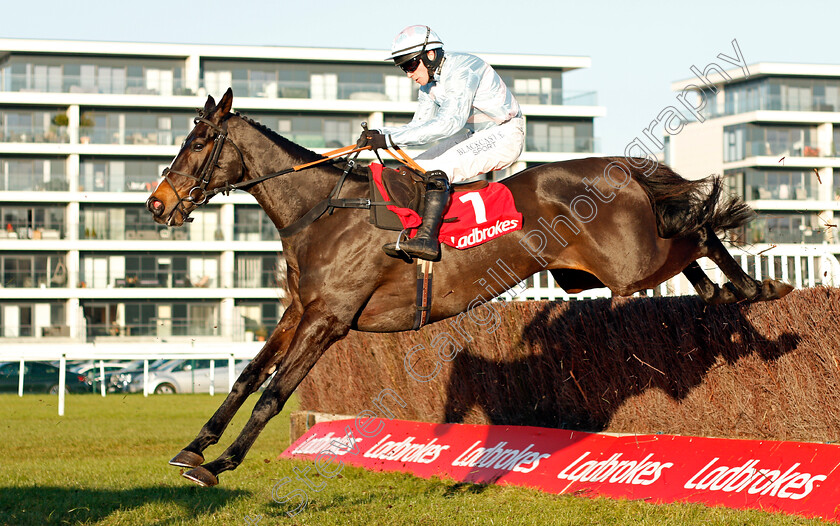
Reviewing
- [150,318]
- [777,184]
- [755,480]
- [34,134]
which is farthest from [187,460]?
[777,184]

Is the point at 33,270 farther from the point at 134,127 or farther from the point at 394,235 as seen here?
the point at 394,235

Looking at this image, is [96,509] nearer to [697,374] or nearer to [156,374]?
[697,374]

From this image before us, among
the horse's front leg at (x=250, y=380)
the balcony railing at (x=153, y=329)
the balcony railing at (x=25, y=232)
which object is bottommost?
the balcony railing at (x=153, y=329)

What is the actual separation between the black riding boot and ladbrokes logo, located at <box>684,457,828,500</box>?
2632mm

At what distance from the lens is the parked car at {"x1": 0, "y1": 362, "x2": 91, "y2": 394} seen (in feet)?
90.1

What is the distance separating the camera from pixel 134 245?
44.6 meters

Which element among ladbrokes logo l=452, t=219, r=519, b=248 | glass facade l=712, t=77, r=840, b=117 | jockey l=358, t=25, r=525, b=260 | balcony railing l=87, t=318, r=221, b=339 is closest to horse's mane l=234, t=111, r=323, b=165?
jockey l=358, t=25, r=525, b=260

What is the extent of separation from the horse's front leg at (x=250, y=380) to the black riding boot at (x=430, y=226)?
0.84 meters

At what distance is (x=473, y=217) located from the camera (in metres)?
5.67

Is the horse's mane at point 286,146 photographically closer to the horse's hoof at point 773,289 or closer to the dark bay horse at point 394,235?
the dark bay horse at point 394,235

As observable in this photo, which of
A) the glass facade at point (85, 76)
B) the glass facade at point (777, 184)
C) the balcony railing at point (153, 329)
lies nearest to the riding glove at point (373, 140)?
the balcony railing at point (153, 329)

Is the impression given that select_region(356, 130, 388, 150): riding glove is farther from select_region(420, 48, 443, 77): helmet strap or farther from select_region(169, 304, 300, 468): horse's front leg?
select_region(169, 304, 300, 468): horse's front leg

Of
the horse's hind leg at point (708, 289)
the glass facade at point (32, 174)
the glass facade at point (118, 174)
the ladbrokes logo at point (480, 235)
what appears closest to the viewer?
the ladbrokes logo at point (480, 235)

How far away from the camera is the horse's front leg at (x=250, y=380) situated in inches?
215
